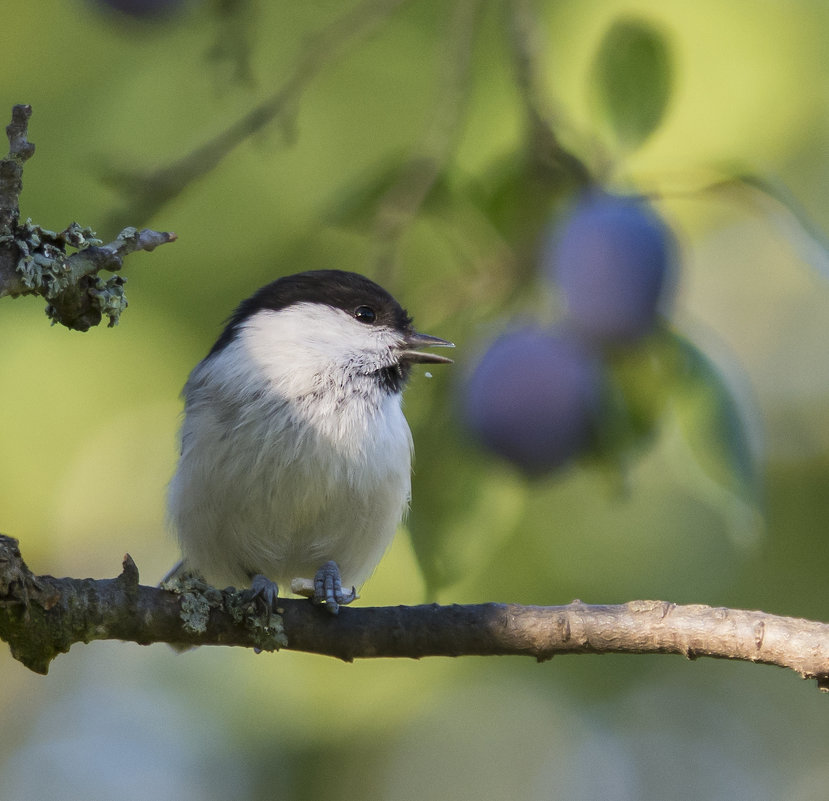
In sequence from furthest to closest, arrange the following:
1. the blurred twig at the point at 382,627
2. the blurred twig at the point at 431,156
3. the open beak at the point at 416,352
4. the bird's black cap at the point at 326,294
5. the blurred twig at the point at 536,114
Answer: the bird's black cap at the point at 326,294
the open beak at the point at 416,352
the blurred twig at the point at 431,156
the blurred twig at the point at 536,114
the blurred twig at the point at 382,627

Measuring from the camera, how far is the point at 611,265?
6.31 ft

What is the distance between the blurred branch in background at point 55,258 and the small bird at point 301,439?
2.92 feet

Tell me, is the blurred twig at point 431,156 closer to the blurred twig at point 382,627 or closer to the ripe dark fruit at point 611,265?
the ripe dark fruit at point 611,265

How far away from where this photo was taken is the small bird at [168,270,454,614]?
2.48 meters

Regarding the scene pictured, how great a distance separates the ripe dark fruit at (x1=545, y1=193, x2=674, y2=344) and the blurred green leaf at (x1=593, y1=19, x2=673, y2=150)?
0.51 feet

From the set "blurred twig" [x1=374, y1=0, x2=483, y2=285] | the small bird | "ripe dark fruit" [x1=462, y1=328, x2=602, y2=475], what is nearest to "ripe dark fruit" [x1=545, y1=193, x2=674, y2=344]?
"ripe dark fruit" [x1=462, y1=328, x2=602, y2=475]

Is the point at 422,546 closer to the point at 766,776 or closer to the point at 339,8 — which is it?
the point at 339,8

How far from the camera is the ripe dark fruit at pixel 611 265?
6.30 feet

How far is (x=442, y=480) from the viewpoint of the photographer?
6.73 feet

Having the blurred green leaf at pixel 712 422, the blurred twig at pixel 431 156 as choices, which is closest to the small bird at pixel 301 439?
the blurred twig at pixel 431 156

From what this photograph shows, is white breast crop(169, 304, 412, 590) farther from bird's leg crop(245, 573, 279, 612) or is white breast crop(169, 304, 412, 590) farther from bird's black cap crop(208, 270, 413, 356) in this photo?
bird's leg crop(245, 573, 279, 612)

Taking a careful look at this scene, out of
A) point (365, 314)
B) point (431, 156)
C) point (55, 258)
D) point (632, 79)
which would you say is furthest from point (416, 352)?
point (55, 258)

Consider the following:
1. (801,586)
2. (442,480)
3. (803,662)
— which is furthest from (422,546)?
(801,586)

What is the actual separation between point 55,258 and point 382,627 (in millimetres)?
845
